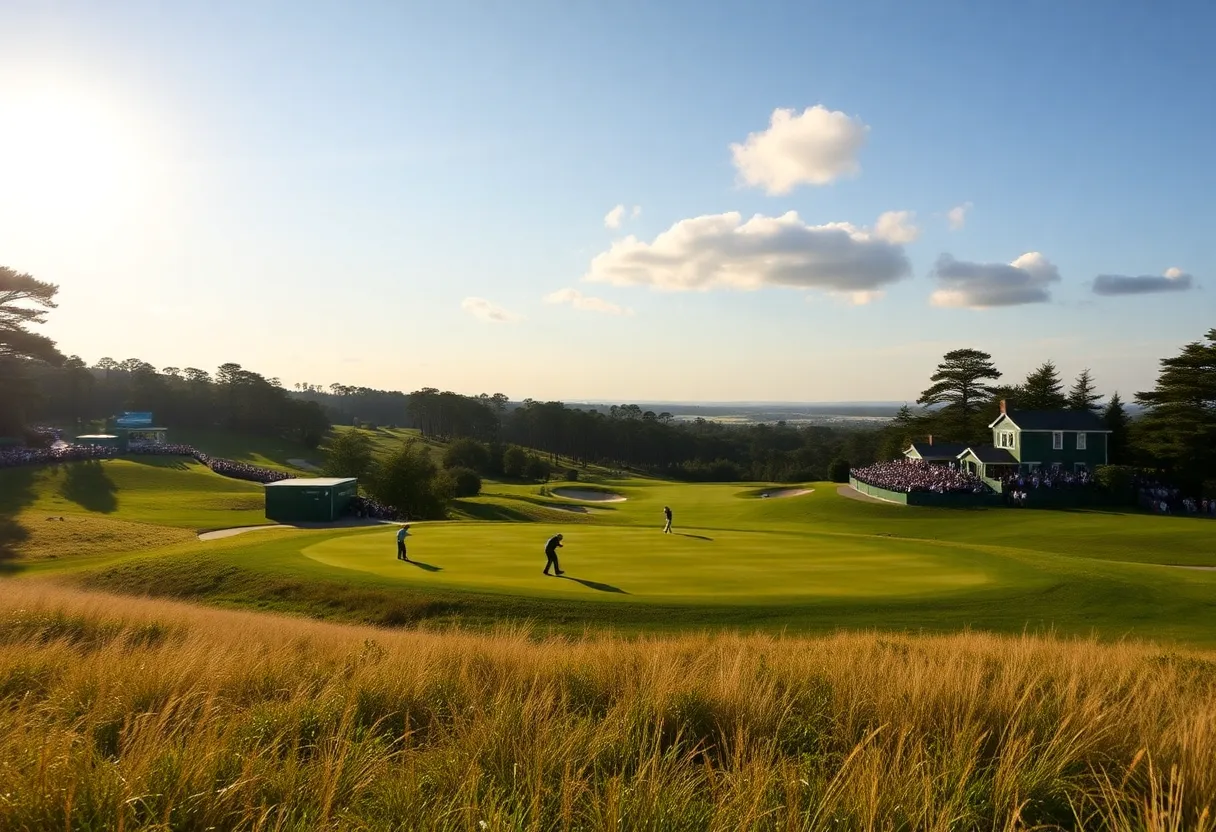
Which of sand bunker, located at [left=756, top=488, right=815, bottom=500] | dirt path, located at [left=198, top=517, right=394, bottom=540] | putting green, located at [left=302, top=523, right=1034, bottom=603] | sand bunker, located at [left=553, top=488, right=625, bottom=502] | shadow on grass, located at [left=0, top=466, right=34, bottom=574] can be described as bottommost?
sand bunker, located at [left=553, top=488, right=625, bottom=502]

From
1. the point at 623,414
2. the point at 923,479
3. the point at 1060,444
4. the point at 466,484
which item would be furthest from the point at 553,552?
the point at 623,414

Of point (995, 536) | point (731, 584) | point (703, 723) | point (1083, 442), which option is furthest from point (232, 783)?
point (1083, 442)

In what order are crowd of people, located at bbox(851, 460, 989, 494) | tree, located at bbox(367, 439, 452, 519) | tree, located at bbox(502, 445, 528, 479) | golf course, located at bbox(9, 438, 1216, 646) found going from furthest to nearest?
tree, located at bbox(502, 445, 528, 479)
tree, located at bbox(367, 439, 452, 519)
crowd of people, located at bbox(851, 460, 989, 494)
golf course, located at bbox(9, 438, 1216, 646)

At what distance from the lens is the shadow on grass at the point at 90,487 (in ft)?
150

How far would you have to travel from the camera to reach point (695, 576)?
21.5 meters

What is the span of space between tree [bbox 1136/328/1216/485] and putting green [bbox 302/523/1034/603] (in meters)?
37.2

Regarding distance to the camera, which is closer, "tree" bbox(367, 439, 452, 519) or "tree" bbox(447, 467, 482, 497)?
"tree" bbox(367, 439, 452, 519)

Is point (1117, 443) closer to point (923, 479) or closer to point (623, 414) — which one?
point (923, 479)

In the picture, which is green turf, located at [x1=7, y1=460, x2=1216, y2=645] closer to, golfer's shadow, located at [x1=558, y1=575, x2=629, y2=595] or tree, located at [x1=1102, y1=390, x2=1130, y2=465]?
golfer's shadow, located at [x1=558, y1=575, x2=629, y2=595]

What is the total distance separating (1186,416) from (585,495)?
52.7 meters

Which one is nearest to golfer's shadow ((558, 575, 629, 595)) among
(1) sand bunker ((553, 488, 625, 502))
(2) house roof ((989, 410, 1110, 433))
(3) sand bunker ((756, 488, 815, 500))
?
(2) house roof ((989, 410, 1110, 433))

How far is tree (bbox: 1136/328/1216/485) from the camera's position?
51500mm

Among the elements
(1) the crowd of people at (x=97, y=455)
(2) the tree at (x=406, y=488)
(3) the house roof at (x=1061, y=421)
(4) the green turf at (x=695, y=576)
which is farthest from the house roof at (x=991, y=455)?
(1) the crowd of people at (x=97, y=455)

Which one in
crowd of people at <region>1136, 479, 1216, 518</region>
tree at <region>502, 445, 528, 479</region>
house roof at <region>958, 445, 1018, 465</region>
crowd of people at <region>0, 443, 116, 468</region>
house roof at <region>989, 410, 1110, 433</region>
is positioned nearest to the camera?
crowd of people at <region>1136, 479, 1216, 518</region>
